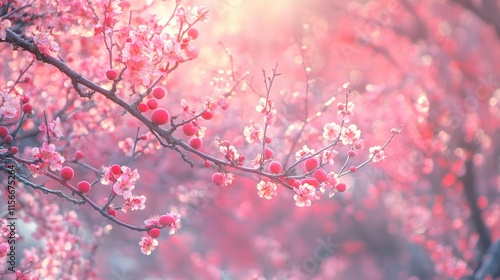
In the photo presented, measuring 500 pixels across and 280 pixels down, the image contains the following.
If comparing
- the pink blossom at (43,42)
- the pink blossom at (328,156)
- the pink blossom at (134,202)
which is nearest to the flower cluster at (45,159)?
the pink blossom at (134,202)

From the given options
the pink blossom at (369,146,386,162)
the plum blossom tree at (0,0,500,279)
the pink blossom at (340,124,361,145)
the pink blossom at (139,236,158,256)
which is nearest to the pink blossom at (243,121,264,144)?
the plum blossom tree at (0,0,500,279)

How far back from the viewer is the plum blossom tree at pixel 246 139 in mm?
3482

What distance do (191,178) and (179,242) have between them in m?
9.01

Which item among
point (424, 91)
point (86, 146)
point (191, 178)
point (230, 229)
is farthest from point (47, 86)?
point (230, 229)

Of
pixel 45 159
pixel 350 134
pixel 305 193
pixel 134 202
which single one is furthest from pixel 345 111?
pixel 45 159

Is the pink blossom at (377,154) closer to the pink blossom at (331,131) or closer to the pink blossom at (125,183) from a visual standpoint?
the pink blossom at (331,131)

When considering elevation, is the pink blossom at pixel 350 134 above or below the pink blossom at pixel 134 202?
above

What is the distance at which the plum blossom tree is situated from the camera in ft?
11.4

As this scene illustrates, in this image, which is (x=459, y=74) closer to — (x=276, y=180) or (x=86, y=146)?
(x=86, y=146)

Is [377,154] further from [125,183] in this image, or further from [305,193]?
[125,183]

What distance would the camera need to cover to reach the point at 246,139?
3924 millimetres

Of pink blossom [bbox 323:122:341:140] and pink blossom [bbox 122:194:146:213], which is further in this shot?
pink blossom [bbox 323:122:341:140]

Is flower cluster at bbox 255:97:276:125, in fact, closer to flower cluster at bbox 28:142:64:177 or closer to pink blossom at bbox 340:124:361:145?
pink blossom at bbox 340:124:361:145

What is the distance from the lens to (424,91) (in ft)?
38.8
